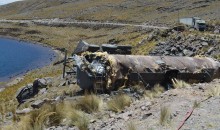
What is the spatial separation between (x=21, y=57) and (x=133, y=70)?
54.4m

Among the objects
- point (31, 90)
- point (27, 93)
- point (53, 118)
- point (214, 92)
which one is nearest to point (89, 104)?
point (53, 118)

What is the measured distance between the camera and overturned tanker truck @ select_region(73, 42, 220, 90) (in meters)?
19.1

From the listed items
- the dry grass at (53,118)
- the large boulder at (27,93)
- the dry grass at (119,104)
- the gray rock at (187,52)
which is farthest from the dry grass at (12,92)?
the gray rock at (187,52)

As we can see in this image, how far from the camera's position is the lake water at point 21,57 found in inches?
2266

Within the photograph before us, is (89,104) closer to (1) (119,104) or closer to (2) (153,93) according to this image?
(1) (119,104)

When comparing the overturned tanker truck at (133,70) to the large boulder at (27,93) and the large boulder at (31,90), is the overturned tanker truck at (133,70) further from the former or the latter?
the large boulder at (31,90)

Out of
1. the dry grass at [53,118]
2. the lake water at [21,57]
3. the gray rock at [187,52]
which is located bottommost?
the lake water at [21,57]

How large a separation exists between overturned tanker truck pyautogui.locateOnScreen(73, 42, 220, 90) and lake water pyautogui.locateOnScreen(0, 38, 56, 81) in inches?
1297

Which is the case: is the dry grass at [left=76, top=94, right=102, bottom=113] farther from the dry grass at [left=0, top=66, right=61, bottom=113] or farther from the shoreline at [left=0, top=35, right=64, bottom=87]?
the shoreline at [left=0, top=35, right=64, bottom=87]

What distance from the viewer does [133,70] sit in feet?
64.5

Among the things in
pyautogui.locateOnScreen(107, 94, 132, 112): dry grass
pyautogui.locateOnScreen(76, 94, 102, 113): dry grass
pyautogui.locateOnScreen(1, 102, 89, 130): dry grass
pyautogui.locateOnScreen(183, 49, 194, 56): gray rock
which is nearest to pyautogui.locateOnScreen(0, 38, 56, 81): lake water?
pyautogui.locateOnScreen(183, 49, 194, 56): gray rock

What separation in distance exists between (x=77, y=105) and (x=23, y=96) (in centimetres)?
1446

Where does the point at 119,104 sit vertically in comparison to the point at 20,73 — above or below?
above

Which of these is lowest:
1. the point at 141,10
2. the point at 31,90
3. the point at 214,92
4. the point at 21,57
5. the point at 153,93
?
the point at 21,57
